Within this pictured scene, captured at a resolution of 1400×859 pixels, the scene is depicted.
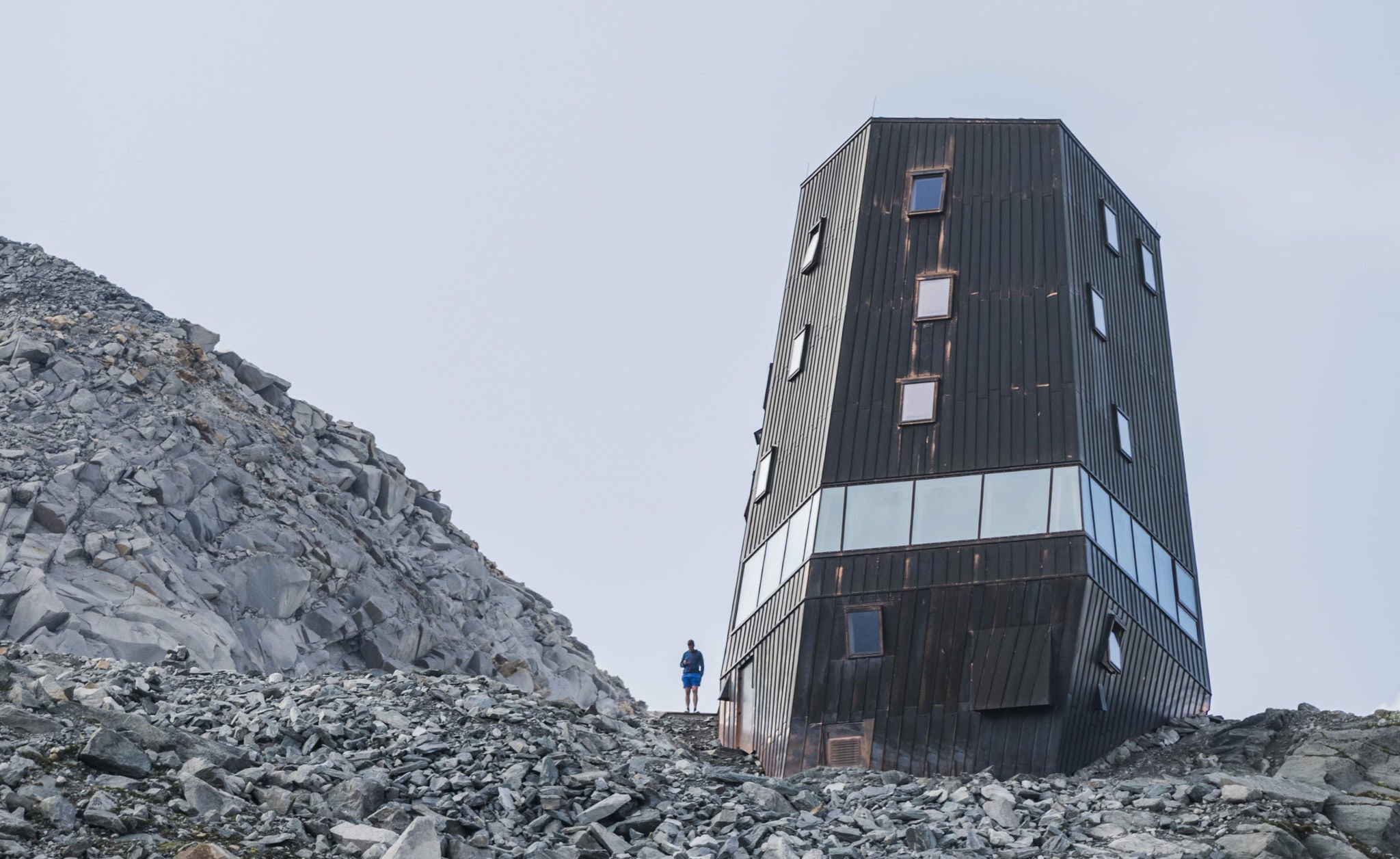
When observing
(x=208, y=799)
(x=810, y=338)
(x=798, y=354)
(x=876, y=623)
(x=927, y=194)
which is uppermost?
(x=927, y=194)

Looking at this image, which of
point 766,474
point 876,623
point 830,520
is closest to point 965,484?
point 830,520

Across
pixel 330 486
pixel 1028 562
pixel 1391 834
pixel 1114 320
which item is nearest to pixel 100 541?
pixel 330 486

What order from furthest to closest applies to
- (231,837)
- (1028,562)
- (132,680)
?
(1028,562) < (132,680) < (231,837)

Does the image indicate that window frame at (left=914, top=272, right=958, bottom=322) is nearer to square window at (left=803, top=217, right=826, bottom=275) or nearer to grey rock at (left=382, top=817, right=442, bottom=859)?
square window at (left=803, top=217, right=826, bottom=275)

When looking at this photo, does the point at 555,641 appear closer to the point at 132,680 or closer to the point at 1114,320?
the point at 1114,320

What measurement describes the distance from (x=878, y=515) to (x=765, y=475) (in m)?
5.44

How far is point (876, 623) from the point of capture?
38.3 meters

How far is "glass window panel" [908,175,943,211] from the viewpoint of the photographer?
4369cm

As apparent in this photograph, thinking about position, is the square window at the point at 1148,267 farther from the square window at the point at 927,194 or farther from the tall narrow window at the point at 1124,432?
the square window at the point at 927,194

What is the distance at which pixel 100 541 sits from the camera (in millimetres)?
46062

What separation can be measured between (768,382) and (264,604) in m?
16.3

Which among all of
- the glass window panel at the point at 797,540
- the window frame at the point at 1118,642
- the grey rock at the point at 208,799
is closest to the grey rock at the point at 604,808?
the grey rock at the point at 208,799

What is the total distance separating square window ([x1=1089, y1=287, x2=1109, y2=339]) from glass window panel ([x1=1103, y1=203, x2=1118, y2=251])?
8.13ft

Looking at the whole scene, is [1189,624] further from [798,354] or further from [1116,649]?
[798,354]
